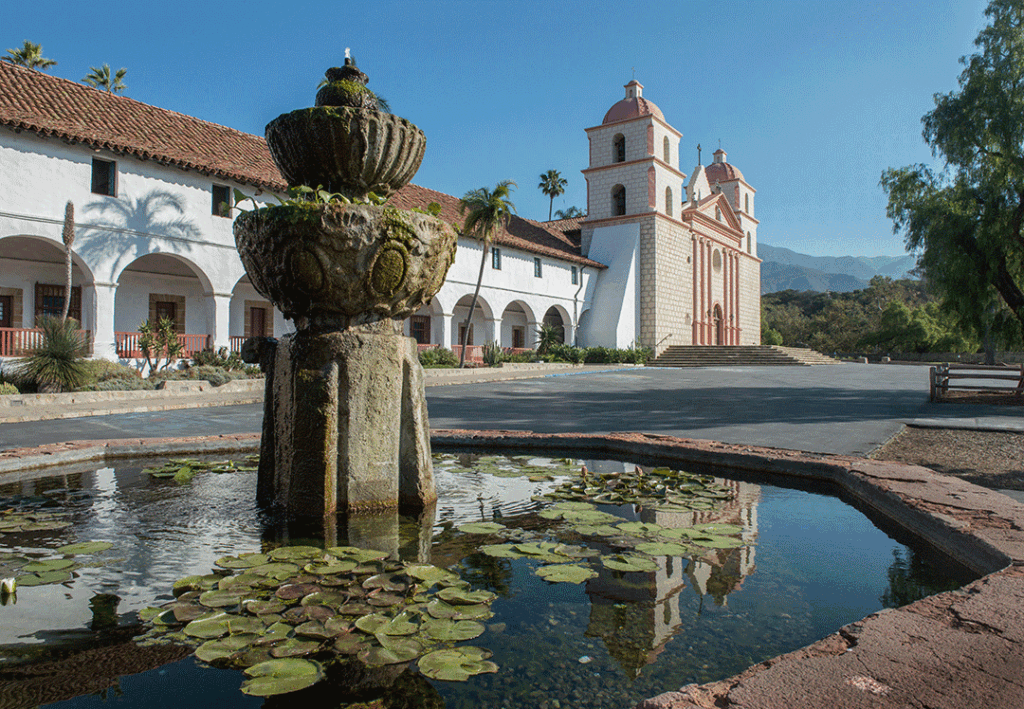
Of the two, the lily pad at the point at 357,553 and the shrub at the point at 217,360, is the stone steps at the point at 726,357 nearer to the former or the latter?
the shrub at the point at 217,360

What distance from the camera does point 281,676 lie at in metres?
Answer: 1.51

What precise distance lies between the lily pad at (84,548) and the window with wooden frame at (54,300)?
16154 millimetres

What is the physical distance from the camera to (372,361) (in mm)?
3107

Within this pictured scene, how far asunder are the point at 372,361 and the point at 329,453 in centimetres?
49

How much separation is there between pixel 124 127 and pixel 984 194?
20218mm

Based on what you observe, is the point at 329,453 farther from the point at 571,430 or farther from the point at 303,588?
the point at 571,430

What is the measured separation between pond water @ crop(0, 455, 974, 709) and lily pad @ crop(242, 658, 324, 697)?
0.03 meters

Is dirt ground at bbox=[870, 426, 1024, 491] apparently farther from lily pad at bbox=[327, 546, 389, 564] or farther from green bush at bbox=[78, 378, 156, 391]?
green bush at bbox=[78, 378, 156, 391]

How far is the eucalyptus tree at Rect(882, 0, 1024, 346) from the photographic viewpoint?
43.1 feet

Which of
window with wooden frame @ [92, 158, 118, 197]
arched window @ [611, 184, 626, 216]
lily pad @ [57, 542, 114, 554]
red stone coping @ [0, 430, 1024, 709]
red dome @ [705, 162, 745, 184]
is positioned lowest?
lily pad @ [57, 542, 114, 554]

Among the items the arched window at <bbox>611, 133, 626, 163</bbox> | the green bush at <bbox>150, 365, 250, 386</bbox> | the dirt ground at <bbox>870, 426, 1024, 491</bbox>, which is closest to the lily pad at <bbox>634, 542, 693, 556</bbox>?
the dirt ground at <bbox>870, 426, 1024, 491</bbox>

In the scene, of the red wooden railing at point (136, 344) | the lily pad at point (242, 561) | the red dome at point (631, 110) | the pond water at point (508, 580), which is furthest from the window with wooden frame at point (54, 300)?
the red dome at point (631, 110)

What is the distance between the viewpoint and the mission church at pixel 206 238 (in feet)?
45.8

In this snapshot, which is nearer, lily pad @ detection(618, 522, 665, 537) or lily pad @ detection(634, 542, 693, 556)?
lily pad @ detection(634, 542, 693, 556)
